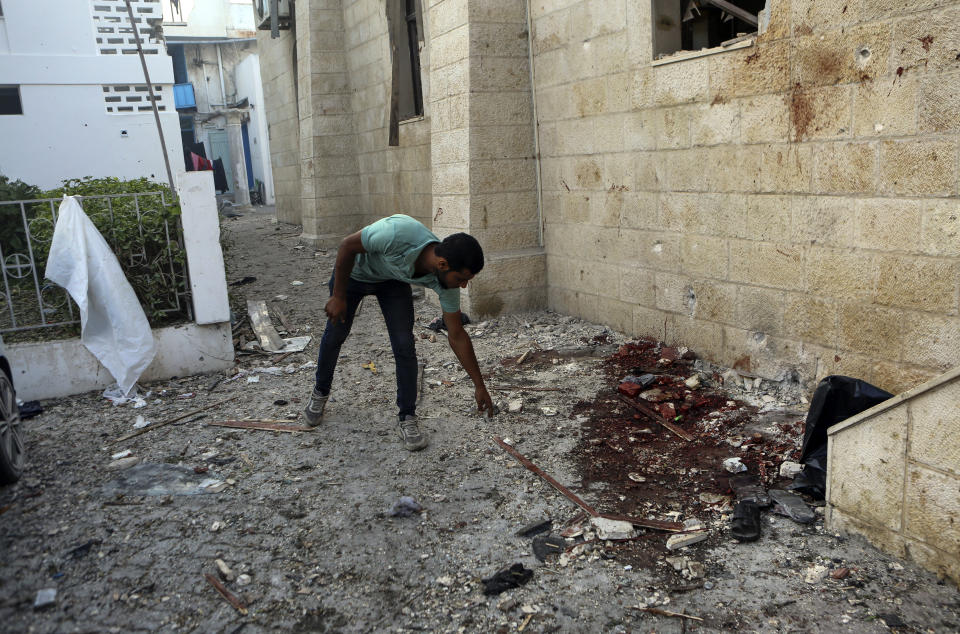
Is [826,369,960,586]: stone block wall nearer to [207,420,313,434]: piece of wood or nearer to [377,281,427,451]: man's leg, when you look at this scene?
[377,281,427,451]: man's leg

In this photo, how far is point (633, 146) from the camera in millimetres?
5777

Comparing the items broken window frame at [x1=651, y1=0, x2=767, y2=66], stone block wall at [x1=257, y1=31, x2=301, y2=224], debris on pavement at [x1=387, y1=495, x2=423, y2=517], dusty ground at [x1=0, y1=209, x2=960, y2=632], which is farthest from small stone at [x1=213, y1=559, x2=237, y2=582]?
stone block wall at [x1=257, y1=31, x2=301, y2=224]

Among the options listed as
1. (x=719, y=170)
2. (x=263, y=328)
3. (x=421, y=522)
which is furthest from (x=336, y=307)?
(x=263, y=328)

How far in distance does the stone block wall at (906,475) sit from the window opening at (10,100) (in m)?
12.3

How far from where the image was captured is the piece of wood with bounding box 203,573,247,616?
2.71m

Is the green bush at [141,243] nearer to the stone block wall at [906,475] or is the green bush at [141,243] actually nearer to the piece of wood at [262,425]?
the piece of wood at [262,425]

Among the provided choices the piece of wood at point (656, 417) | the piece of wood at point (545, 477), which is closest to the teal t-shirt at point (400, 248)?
the piece of wood at point (545, 477)

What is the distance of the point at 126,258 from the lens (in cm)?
557

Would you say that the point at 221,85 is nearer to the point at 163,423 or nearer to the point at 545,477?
the point at 163,423

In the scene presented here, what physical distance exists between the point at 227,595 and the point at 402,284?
199cm

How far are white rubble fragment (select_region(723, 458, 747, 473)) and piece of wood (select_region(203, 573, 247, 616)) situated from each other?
8.28 feet

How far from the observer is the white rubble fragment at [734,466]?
3750mm

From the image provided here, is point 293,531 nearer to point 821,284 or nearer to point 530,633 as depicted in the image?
point 530,633

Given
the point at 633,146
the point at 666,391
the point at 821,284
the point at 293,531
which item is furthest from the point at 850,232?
the point at 293,531
